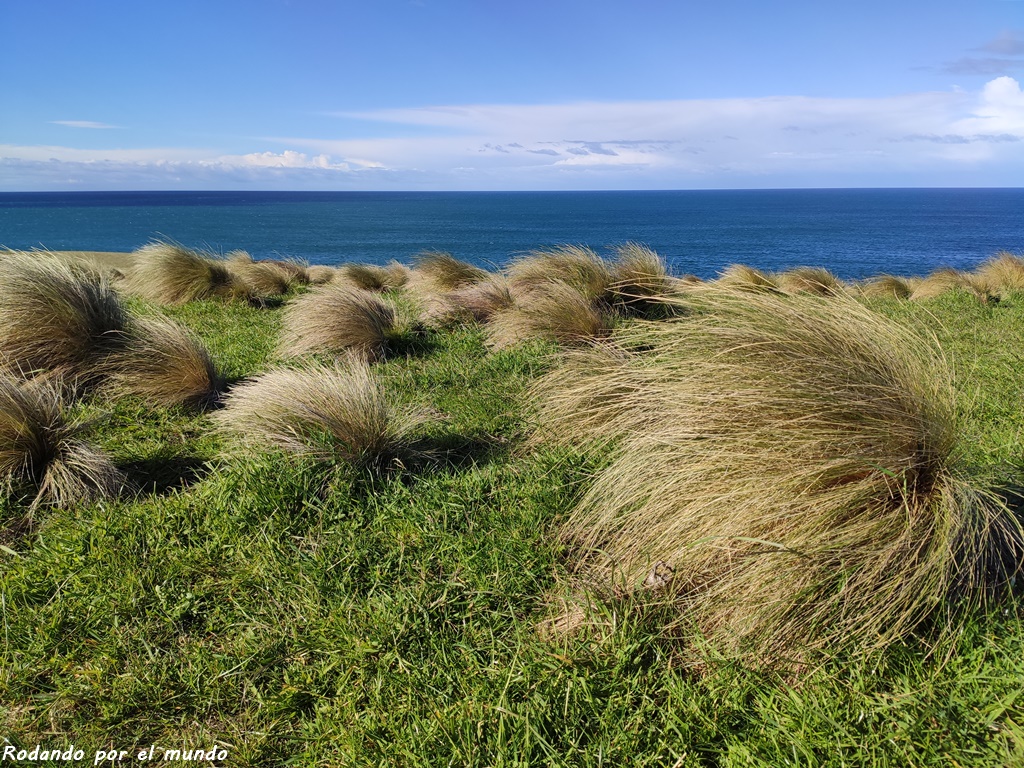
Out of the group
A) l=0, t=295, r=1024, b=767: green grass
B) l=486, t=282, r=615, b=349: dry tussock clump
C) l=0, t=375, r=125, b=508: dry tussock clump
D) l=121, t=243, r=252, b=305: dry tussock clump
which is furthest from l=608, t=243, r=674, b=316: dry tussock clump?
l=121, t=243, r=252, b=305: dry tussock clump

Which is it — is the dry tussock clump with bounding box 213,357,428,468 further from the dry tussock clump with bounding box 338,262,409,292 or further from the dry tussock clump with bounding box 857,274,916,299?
the dry tussock clump with bounding box 857,274,916,299

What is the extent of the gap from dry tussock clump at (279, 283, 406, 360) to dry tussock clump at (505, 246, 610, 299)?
65.5 inches

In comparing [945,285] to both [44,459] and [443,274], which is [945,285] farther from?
[44,459]

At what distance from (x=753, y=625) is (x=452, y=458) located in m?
1.85

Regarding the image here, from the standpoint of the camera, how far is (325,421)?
3250 millimetres

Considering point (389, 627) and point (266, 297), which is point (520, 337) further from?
point (266, 297)

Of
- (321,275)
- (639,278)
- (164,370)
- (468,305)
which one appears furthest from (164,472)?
(321,275)

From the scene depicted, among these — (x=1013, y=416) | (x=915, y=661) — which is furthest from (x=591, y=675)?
(x=1013, y=416)

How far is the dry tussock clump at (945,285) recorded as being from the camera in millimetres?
10289

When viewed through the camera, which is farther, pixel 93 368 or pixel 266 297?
pixel 266 297

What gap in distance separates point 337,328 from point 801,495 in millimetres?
4389

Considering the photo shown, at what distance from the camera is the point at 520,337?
18.2 feet

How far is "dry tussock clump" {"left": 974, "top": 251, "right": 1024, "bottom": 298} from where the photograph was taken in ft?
35.1

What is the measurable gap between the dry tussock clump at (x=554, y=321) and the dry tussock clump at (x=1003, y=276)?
333 inches
